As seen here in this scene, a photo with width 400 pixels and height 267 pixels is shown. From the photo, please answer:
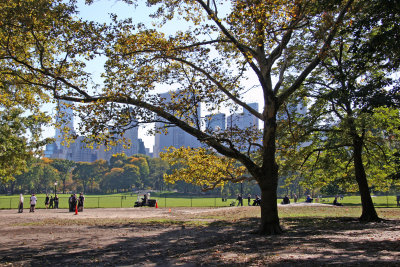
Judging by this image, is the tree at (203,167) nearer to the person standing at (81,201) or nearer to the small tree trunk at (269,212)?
the small tree trunk at (269,212)

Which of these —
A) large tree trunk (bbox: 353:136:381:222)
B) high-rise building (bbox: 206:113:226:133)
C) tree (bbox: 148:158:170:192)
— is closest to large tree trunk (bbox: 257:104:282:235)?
high-rise building (bbox: 206:113:226:133)

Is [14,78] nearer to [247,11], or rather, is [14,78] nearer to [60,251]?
[60,251]

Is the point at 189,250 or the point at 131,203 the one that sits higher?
the point at 189,250

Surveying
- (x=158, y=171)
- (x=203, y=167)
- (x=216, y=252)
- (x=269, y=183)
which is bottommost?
(x=216, y=252)

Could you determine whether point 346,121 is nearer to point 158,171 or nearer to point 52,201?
point 52,201

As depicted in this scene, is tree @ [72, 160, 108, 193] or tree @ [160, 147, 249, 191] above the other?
tree @ [72, 160, 108, 193]

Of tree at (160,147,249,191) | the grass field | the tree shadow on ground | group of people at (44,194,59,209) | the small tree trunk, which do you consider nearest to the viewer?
the tree shadow on ground

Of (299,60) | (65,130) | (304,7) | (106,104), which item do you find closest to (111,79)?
(106,104)

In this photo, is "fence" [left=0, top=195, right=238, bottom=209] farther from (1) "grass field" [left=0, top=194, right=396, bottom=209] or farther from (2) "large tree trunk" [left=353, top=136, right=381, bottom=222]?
(2) "large tree trunk" [left=353, top=136, right=381, bottom=222]

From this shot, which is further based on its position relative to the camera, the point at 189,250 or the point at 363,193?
the point at 363,193

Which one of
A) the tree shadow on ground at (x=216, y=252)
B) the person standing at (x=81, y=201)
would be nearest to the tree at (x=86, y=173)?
the person standing at (x=81, y=201)

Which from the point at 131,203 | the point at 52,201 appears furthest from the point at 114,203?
the point at 52,201

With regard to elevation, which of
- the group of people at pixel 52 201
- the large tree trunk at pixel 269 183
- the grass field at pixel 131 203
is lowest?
the grass field at pixel 131 203

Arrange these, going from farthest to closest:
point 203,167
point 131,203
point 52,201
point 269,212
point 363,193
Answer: point 131,203 < point 52,201 < point 363,193 < point 203,167 < point 269,212
